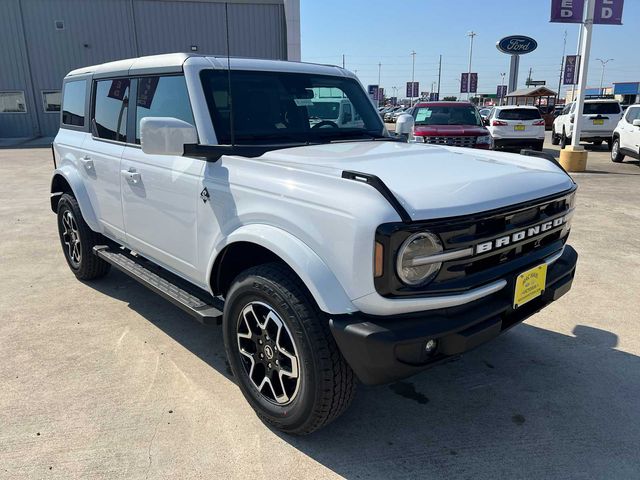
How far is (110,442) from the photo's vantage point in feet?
8.63

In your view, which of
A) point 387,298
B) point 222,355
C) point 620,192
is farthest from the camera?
point 620,192

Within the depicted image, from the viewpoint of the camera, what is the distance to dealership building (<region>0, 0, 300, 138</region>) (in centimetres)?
2364

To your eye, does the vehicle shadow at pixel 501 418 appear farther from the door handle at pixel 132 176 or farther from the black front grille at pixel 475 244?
the door handle at pixel 132 176

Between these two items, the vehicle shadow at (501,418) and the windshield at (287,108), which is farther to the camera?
the windshield at (287,108)

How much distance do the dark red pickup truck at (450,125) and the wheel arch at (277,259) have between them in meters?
8.10

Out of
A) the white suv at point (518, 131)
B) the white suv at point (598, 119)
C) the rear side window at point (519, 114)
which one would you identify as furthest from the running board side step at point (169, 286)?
the white suv at point (598, 119)

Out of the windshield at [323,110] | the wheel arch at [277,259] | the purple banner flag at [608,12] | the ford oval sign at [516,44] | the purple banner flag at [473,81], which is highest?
the ford oval sign at [516,44]

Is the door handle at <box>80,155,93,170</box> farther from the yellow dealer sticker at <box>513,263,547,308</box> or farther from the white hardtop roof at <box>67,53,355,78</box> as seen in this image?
the yellow dealer sticker at <box>513,263,547,308</box>

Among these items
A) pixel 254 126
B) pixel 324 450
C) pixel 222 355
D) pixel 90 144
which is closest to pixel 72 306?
pixel 90 144

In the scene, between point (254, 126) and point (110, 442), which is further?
point (254, 126)

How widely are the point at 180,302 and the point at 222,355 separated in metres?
0.59

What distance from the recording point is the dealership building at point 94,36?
77.6ft

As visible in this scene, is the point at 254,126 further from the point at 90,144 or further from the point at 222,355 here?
the point at 90,144

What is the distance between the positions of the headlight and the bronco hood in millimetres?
104
